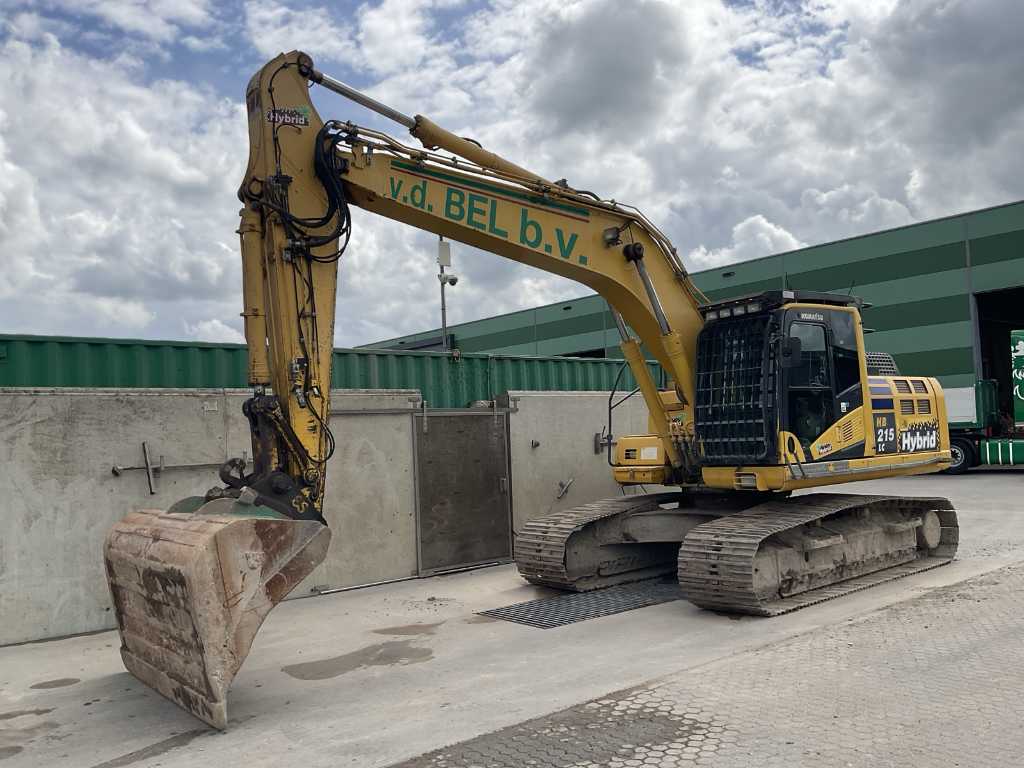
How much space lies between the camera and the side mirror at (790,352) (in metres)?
8.67

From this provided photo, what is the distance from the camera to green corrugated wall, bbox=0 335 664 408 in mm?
8938

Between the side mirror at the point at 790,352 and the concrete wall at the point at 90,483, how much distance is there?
16.5 feet

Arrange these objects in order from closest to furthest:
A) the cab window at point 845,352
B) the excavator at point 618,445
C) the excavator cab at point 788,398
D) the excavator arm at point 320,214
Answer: the excavator at point 618,445 < the excavator arm at point 320,214 < the excavator cab at point 788,398 < the cab window at point 845,352

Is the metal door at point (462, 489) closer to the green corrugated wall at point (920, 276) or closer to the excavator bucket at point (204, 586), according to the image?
the excavator bucket at point (204, 586)

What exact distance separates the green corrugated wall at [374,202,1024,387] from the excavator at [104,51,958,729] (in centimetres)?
1851

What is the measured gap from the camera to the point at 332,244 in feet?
22.4

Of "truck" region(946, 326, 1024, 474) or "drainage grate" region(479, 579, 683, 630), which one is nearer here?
"drainage grate" region(479, 579, 683, 630)

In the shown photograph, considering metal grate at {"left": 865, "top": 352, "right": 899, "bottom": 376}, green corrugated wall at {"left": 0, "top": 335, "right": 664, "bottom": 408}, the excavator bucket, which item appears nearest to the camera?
the excavator bucket

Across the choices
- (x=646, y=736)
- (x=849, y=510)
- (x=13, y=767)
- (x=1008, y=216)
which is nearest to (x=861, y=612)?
(x=849, y=510)

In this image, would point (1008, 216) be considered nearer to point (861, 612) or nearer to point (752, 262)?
point (752, 262)

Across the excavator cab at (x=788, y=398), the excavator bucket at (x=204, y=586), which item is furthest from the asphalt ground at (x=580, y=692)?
the excavator cab at (x=788, y=398)

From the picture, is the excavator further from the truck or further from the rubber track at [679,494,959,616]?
the truck

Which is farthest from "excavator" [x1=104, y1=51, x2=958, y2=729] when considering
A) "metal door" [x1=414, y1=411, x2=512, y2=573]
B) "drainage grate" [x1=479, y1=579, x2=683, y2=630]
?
"metal door" [x1=414, y1=411, x2=512, y2=573]

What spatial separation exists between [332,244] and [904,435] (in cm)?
677
